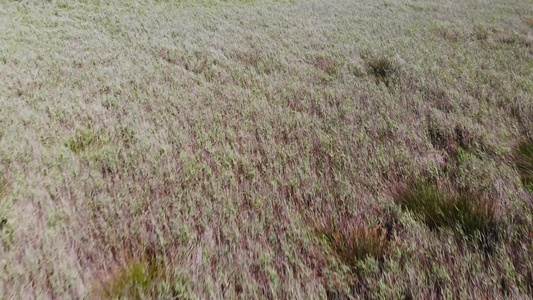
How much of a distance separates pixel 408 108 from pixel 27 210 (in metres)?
4.18

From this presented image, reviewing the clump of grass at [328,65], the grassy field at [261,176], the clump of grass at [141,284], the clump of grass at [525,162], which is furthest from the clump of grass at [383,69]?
the clump of grass at [141,284]

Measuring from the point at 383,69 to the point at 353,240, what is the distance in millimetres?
4508

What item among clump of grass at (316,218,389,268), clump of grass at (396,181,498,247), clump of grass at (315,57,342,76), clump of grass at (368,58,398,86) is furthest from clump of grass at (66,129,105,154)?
clump of grass at (368,58,398,86)

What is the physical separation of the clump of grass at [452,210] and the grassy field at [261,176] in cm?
1

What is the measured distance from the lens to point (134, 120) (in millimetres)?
3537

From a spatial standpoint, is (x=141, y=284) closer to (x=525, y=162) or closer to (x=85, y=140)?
(x=85, y=140)

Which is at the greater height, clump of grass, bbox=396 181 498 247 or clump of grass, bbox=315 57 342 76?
clump of grass, bbox=396 181 498 247

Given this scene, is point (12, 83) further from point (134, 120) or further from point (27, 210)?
point (27, 210)

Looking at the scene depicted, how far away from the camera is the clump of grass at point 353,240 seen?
1.83 metres

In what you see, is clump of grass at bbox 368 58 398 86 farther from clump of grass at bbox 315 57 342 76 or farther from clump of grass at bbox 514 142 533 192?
clump of grass at bbox 514 142 533 192

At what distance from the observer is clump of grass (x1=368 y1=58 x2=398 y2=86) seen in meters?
5.11

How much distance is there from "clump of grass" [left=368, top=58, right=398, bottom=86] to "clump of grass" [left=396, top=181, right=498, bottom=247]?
303cm

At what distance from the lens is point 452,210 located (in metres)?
2.12

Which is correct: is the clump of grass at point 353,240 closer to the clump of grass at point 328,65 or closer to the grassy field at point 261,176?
the grassy field at point 261,176
